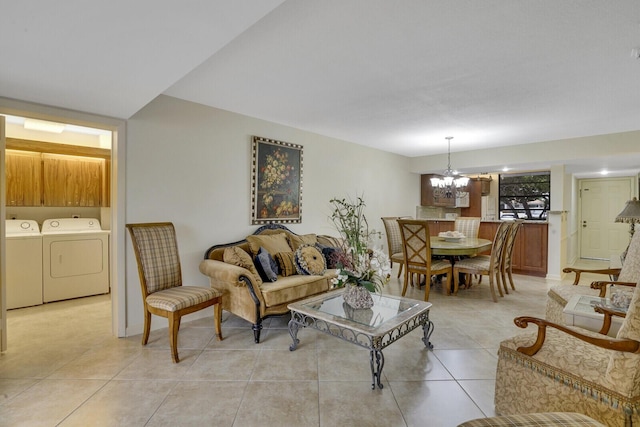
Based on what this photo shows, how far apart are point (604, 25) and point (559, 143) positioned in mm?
3756

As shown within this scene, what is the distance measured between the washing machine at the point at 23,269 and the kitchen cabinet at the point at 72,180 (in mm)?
651

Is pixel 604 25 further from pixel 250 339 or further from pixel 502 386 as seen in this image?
pixel 250 339

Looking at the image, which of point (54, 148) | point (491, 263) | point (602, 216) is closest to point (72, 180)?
point (54, 148)

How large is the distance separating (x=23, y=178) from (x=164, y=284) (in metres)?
2.92

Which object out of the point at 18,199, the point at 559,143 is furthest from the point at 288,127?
the point at 559,143

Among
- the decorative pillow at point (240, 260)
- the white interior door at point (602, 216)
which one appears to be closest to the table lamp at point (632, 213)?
the decorative pillow at point (240, 260)

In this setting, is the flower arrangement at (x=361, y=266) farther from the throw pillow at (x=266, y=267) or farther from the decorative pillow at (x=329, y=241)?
the decorative pillow at (x=329, y=241)

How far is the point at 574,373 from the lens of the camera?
1517 mm

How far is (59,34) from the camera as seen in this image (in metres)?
1.56

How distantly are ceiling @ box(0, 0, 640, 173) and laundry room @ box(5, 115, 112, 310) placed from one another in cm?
212

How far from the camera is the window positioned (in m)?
7.05

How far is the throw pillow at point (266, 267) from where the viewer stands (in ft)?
10.4

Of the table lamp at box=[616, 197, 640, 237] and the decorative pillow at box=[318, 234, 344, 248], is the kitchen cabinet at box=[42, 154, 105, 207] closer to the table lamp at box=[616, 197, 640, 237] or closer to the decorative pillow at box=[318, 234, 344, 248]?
the decorative pillow at box=[318, 234, 344, 248]

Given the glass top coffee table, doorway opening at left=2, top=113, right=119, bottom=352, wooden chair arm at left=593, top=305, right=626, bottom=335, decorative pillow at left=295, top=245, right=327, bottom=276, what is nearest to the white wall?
decorative pillow at left=295, top=245, right=327, bottom=276
